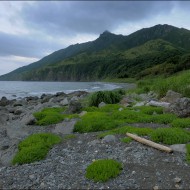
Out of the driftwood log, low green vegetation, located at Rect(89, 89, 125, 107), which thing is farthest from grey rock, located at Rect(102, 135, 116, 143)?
low green vegetation, located at Rect(89, 89, 125, 107)

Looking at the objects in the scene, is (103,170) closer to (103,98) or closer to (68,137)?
(68,137)

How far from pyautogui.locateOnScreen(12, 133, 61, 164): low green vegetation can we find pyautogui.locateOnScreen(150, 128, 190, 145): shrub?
3.46 meters

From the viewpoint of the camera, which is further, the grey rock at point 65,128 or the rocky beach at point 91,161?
the grey rock at point 65,128

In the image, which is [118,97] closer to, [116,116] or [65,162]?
[116,116]

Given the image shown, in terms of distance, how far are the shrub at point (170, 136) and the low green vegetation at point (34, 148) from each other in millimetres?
3457

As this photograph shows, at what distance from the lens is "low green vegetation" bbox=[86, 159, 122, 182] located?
7.48 m

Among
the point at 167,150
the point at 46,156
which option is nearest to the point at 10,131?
the point at 46,156

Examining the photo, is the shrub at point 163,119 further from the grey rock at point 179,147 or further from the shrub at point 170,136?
the grey rock at point 179,147

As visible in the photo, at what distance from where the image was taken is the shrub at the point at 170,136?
9.71 m

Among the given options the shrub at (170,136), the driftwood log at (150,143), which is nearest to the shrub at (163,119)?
the shrub at (170,136)

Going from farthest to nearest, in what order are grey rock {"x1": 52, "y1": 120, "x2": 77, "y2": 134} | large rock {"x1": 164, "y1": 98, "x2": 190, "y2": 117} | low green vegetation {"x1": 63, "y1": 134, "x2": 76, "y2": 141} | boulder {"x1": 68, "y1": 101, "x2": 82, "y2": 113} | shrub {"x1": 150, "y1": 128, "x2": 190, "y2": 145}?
1. boulder {"x1": 68, "y1": 101, "x2": 82, "y2": 113}
2. large rock {"x1": 164, "y1": 98, "x2": 190, "y2": 117}
3. grey rock {"x1": 52, "y1": 120, "x2": 77, "y2": 134}
4. low green vegetation {"x1": 63, "y1": 134, "x2": 76, "y2": 141}
5. shrub {"x1": 150, "y1": 128, "x2": 190, "y2": 145}

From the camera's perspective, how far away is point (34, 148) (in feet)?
30.9

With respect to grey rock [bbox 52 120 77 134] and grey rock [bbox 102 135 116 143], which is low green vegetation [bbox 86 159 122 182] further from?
grey rock [bbox 52 120 77 134]

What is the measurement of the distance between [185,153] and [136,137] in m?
1.75
